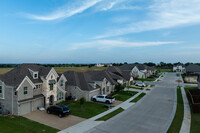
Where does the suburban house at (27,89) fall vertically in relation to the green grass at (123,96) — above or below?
above

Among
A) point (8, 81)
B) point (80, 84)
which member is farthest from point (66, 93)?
point (8, 81)

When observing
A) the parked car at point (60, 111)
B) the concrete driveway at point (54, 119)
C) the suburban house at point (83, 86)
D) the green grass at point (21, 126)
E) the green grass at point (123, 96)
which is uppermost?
the suburban house at point (83, 86)

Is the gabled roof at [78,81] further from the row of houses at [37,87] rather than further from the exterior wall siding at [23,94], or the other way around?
the exterior wall siding at [23,94]

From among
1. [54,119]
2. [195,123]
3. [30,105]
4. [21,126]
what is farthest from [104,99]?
[21,126]

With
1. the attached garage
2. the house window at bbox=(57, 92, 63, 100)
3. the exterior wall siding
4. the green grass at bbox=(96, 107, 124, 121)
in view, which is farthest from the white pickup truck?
the exterior wall siding

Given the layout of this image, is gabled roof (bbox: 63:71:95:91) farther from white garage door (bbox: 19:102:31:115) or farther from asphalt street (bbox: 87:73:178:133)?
asphalt street (bbox: 87:73:178:133)

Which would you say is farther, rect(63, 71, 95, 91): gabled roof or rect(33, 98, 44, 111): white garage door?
rect(63, 71, 95, 91): gabled roof

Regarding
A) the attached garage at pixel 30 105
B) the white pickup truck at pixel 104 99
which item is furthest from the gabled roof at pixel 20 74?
the white pickup truck at pixel 104 99
